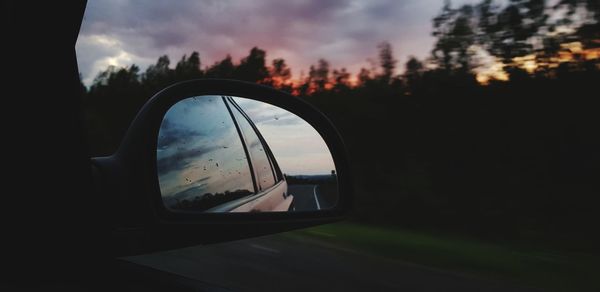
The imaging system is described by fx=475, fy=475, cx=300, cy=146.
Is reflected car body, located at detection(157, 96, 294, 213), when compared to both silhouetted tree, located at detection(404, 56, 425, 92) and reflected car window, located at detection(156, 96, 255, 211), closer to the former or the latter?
reflected car window, located at detection(156, 96, 255, 211)

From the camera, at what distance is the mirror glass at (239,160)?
1578mm

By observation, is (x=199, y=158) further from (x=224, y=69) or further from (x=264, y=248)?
(x=224, y=69)

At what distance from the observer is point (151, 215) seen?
1.32 metres

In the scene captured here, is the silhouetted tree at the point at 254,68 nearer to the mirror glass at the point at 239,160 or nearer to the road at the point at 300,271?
the road at the point at 300,271

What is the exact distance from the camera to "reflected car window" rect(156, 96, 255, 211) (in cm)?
153

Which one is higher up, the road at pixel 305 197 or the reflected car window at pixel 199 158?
the reflected car window at pixel 199 158

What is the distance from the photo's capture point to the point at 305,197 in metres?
1.92

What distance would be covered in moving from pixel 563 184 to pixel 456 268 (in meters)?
9.91

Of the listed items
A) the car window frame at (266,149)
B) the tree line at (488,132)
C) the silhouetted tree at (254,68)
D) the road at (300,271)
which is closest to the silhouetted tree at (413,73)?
the tree line at (488,132)

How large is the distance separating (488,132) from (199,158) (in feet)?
54.9

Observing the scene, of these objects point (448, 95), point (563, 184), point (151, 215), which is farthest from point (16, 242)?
Result: point (448, 95)

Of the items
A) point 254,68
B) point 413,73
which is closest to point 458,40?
point 413,73

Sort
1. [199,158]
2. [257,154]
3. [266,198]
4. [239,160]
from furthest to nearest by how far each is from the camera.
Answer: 1. [257,154]
2. [239,160]
3. [266,198]
4. [199,158]

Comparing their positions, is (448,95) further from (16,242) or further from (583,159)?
(16,242)
